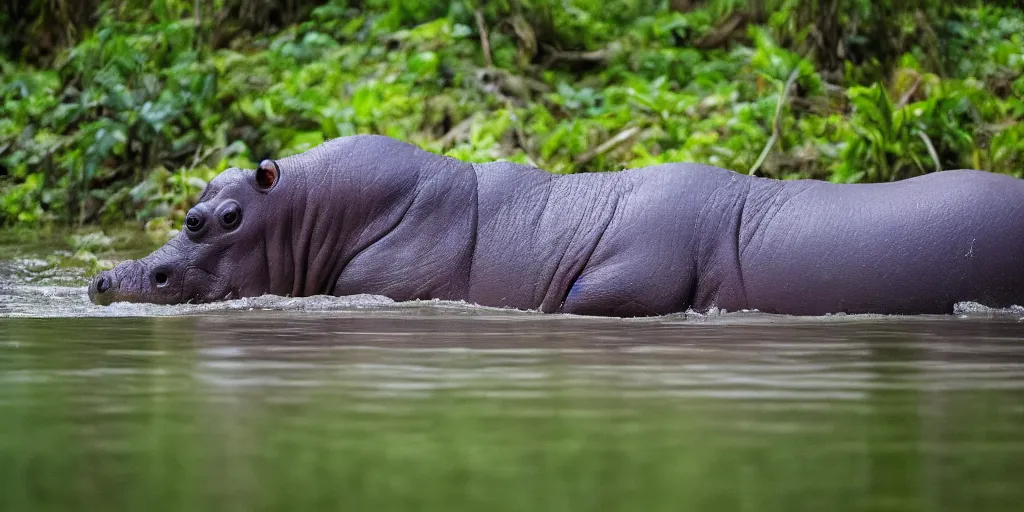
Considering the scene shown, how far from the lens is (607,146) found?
37.8 ft

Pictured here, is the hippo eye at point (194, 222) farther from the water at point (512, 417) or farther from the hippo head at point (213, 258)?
the water at point (512, 417)

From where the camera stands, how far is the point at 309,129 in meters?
13.2

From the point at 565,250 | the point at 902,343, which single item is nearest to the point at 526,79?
the point at 565,250

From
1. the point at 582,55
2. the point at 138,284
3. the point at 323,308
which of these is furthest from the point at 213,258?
the point at 582,55

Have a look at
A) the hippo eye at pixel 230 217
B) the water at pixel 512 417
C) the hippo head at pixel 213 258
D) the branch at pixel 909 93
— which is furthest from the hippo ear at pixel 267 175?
the branch at pixel 909 93

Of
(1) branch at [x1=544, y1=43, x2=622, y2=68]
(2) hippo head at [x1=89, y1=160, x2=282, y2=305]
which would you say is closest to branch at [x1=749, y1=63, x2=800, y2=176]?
(1) branch at [x1=544, y1=43, x2=622, y2=68]

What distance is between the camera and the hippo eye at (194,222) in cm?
744

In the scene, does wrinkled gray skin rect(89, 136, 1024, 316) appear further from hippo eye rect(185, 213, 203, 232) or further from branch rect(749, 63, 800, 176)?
branch rect(749, 63, 800, 176)

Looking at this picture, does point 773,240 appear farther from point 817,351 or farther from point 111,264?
point 111,264

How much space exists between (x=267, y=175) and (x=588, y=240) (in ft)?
6.02

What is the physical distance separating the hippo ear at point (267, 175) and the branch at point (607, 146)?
4.30 m

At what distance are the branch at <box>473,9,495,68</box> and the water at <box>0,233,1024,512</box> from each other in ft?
27.9

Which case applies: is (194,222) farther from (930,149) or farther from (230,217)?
(930,149)

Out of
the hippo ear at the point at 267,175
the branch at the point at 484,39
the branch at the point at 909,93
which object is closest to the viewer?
the hippo ear at the point at 267,175
